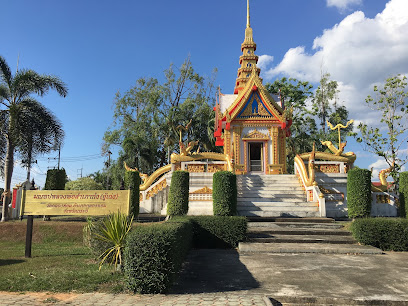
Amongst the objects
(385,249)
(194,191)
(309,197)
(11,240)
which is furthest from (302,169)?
(11,240)

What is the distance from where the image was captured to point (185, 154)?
17750mm

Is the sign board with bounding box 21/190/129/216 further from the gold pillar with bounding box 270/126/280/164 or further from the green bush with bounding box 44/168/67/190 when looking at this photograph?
the gold pillar with bounding box 270/126/280/164

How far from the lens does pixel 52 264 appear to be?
23.1ft

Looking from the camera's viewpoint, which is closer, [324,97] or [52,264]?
[52,264]

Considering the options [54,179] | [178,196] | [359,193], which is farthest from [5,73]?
[359,193]

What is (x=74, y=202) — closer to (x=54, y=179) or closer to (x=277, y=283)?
(x=277, y=283)

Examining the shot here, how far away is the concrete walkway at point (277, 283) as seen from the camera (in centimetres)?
476

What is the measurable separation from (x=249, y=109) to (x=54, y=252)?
15253 millimetres

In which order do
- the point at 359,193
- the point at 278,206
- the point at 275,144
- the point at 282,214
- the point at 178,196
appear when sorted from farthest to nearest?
the point at 275,144
the point at 278,206
the point at 282,214
the point at 359,193
the point at 178,196

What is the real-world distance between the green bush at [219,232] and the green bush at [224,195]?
1747 mm

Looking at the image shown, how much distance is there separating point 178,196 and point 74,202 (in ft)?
15.1

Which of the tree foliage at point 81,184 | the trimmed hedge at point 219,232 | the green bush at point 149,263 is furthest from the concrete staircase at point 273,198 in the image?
the tree foliage at point 81,184

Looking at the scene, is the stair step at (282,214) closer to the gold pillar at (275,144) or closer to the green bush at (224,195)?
the green bush at (224,195)

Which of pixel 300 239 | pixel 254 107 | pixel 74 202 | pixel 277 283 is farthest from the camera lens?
pixel 254 107
